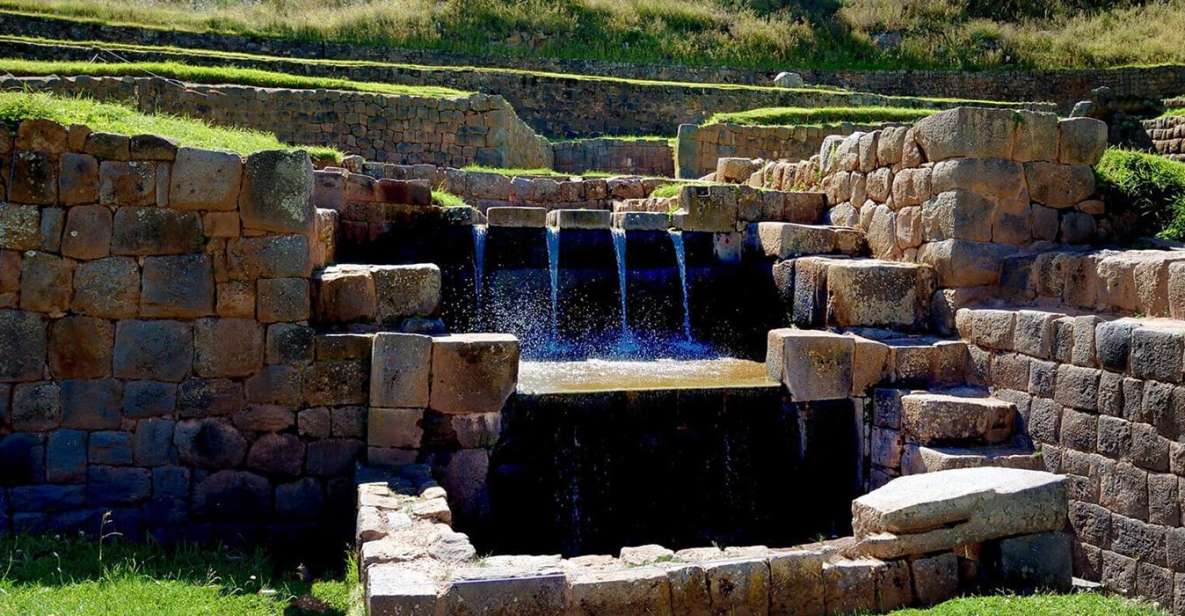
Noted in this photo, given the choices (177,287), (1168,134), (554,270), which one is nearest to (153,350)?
(177,287)

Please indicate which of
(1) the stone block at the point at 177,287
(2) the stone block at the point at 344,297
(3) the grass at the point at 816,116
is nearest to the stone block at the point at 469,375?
(2) the stone block at the point at 344,297

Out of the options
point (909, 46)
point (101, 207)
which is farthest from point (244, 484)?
point (909, 46)

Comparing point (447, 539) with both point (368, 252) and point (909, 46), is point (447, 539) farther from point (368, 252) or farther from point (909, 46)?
point (909, 46)

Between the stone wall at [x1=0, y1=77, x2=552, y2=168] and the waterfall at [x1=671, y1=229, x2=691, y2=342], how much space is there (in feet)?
29.2

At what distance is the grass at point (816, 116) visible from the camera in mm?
19078

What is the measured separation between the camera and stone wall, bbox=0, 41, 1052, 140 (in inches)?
895

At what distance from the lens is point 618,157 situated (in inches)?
760

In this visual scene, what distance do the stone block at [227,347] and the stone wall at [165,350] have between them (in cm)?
1

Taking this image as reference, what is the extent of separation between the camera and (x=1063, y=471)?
22.5 feet

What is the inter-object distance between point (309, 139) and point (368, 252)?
9.03 m

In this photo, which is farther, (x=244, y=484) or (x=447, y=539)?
(x=244, y=484)

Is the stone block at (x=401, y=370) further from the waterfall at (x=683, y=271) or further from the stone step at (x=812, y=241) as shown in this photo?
the stone step at (x=812, y=241)

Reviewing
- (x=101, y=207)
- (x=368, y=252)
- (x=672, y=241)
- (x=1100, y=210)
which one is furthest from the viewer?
(x=672, y=241)

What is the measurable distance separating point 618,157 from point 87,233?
13.5 m
